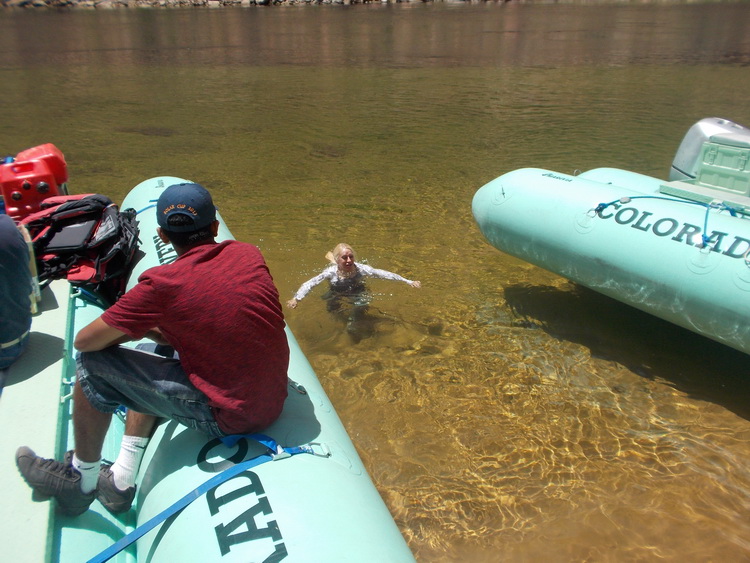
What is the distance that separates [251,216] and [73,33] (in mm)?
25966

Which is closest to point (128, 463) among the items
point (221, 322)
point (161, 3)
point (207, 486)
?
point (207, 486)

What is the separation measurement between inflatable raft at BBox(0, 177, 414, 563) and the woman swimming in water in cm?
185

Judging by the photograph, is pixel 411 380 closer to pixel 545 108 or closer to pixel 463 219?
pixel 463 219

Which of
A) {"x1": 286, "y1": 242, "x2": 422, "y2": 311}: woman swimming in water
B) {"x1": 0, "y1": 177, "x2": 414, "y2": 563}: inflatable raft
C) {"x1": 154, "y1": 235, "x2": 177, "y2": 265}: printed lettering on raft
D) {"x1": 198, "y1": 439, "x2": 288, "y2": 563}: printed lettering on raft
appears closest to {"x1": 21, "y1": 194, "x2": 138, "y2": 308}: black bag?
{"x1": 154, "y1": 235, "x2": 177, "y2": 265}: printed lettering on raft

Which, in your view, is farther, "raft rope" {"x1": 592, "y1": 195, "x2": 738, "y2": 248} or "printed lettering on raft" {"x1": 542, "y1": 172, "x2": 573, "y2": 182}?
"printed lettering on raft" {"x1": 542, "y1": 172, "x2": 573, "y2": 182}

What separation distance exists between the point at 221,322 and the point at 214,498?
0.62m

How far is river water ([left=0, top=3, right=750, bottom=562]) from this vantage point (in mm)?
3209

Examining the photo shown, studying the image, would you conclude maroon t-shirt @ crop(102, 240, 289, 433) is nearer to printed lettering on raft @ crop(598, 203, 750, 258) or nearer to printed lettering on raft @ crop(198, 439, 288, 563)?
printed lettering on raft @ crop(198, 439, 288, 563)

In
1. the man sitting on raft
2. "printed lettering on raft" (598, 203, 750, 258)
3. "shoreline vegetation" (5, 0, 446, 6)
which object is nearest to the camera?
the man sitting on raft

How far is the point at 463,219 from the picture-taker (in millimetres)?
6789

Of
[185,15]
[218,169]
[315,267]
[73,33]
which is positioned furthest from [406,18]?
[315,267]

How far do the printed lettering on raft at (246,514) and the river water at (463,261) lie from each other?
0.73 m

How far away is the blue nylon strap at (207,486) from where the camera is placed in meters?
2.00

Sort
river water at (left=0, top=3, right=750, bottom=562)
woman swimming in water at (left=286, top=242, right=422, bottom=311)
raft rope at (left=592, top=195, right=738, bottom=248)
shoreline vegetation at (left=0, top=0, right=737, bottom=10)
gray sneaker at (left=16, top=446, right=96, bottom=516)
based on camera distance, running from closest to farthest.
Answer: gray sneaker at (left=16, top=446, right=96, bottom=516)
river water at (left=0, top=3, right=750, bottom=562)
raft rope at (left=592, top=195, right=738, bottom=248)
woman swimming in water at (left=286, top=242, right=422, bottom=311)
shoreline vegetation at (left=0, top=0, right=737, bottom=10)
